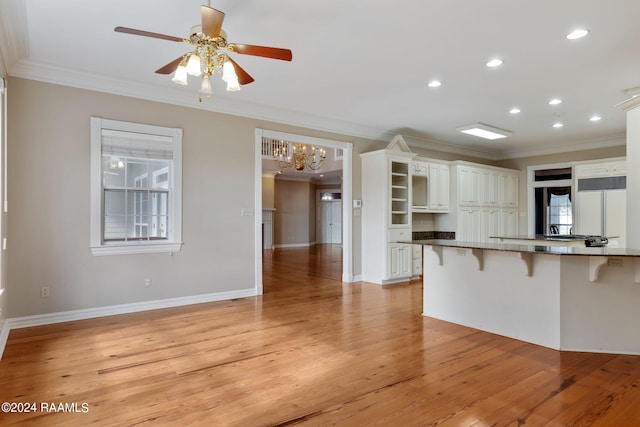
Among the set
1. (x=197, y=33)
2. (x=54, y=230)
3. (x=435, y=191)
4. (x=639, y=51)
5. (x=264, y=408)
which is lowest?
(x=264, y=408)

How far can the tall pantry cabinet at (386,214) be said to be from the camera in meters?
6.30

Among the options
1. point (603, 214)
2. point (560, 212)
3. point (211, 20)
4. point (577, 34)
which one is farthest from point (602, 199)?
point (211, 20)

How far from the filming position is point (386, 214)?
629cm

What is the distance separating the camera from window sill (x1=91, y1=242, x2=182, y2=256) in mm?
4266

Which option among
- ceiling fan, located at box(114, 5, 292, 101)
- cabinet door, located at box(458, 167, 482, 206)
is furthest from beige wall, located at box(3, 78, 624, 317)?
cabinet door, located at box(458, 167, 482, 206)

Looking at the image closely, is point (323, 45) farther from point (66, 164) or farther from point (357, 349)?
point (66, 164)

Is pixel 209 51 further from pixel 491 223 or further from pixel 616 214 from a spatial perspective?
pixel 616 214

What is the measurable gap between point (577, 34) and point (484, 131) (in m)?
3.33

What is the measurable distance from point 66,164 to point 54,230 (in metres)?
0.73

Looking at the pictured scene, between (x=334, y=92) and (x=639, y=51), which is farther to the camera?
(x=334, y=92)

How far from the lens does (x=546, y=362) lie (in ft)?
9.76

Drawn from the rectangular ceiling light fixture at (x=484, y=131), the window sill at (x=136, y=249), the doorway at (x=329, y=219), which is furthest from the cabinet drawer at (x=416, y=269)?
the doorway at (x=329, y=219)

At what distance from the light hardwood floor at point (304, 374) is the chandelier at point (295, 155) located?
619cm

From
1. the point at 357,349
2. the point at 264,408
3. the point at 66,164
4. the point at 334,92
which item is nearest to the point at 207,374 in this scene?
the point at 264,408
